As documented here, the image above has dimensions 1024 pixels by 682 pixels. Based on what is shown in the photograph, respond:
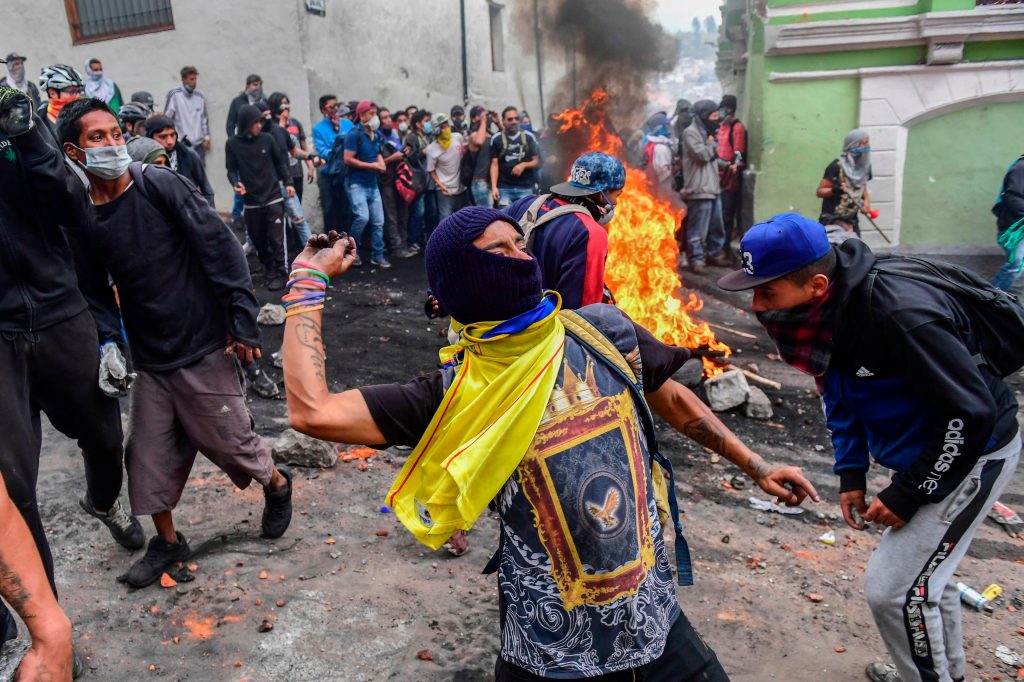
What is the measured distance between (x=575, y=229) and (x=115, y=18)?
12.0m

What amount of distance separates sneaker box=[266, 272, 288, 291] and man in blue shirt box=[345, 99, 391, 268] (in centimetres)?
181

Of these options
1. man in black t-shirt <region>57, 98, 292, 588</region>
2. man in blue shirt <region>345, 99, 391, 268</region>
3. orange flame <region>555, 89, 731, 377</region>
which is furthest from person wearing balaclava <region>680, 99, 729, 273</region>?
Result: man in black t-shirt <region>57, 98, 292, 588</region>

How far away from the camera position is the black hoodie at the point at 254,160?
9367 millimetres

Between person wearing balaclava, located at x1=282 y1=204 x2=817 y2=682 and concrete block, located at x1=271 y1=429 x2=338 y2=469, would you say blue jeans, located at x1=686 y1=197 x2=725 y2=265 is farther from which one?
person wearing balaclava, located at x1=282 y1=204 x2=817 y2=682

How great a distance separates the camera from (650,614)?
2072 millimetres

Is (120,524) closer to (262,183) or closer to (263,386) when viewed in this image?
(263,386)

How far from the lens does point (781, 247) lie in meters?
2.66

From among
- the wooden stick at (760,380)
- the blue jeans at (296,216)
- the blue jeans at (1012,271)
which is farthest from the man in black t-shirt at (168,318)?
the blue jeans at (1012,271)

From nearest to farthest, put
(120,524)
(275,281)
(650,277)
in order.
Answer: (120,524)
(650,277)
(275,281)

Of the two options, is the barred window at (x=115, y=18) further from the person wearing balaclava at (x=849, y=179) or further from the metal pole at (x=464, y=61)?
the person wearing balaclava at (x=849, y=179)

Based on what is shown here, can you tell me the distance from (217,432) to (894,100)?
1112cm

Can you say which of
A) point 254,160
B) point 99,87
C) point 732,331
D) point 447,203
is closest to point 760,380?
point 732,331

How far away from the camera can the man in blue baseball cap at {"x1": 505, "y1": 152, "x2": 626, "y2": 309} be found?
4125 millimetres

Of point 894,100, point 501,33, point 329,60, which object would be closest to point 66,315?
point 329,60
